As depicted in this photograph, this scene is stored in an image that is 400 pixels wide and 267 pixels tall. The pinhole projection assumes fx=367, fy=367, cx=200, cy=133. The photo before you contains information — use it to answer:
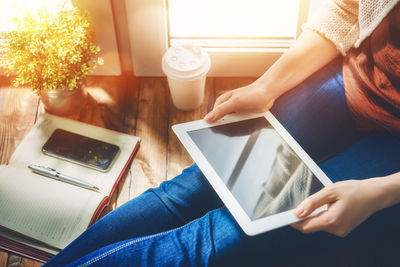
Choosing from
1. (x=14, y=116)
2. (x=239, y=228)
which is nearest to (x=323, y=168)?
(x=239, y=228)

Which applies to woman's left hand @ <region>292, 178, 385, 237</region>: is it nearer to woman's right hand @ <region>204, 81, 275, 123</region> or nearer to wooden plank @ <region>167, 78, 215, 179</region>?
woman's right hand @ <region>204, 81, 275, 123</region>

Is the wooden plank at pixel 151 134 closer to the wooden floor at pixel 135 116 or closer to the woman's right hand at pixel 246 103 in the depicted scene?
the wooden floor at pixel 135 116

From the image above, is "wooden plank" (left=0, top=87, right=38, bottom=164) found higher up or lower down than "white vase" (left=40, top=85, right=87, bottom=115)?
lower down

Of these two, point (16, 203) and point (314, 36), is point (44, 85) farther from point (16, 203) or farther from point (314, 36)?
point (314, 36)

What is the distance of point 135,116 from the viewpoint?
1.33 meters

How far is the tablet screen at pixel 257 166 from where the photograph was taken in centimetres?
74

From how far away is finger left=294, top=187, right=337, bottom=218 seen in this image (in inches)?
27.1

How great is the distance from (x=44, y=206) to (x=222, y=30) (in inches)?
35.5

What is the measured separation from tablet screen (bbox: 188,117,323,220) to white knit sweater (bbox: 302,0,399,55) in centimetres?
25

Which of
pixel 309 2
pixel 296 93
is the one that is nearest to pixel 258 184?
pixel 296 93

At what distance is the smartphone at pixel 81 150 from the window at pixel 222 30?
0.39 m

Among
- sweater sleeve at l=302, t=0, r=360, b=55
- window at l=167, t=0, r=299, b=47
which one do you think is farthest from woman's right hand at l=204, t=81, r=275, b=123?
window at l=167, t=0, r=299, b=47

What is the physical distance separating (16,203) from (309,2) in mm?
1110

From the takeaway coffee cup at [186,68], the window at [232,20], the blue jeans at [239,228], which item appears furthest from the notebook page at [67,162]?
the window at [232,20]
